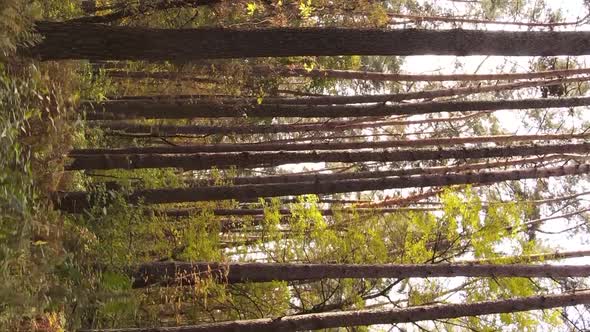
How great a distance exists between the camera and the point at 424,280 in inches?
368

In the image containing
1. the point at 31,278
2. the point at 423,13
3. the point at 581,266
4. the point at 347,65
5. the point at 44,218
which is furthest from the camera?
the point at 423,13

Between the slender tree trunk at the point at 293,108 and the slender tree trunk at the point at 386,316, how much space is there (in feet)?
10.1

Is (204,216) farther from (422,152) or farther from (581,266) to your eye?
A: (581,266)

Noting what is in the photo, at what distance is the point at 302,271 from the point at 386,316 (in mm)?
1281

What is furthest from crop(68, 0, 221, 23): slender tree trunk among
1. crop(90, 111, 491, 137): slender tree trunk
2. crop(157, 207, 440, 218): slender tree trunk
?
crop(157, 207, 440, 218): slender tree trunk

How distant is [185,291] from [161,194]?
1.56 m

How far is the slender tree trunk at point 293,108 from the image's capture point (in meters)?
9.51

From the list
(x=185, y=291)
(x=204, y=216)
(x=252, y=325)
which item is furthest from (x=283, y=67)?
(x=252, y=325)

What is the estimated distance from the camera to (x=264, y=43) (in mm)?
6086

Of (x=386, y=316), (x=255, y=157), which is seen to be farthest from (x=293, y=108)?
(x=386, y=316)

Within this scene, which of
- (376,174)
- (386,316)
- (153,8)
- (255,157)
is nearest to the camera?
(386,316)

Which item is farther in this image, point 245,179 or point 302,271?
point 245,179

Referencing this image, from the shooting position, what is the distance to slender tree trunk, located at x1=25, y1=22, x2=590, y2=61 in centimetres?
595

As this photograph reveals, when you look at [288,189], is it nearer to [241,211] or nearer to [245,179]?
[245,179]
